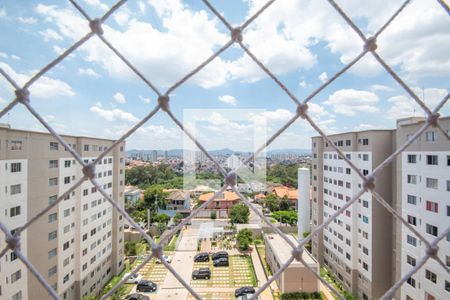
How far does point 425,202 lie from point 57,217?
16.5 feet

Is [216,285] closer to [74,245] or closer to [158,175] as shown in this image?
[74,245]

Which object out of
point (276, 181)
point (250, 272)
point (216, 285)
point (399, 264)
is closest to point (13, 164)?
point (216, 285)

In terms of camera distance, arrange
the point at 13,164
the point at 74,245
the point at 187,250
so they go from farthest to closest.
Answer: the point at 187,250
the point at 74,245
the point at 13,164

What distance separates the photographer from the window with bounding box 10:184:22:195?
9.69 ft

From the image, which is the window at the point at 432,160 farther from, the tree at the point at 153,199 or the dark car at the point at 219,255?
the tree at the point at 153,199

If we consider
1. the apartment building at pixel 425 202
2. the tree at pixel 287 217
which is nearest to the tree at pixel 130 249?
the tree at pixel 287 217

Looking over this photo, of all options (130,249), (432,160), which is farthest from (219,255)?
(432,160)

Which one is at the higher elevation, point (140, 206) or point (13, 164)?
point (13, 164)

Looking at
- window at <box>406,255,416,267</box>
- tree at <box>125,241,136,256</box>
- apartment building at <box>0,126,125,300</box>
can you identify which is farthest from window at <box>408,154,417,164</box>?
tree at <box>125,241,136,256</box>

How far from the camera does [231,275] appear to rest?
17.4 feet

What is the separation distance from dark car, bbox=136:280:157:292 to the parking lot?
0.72 m

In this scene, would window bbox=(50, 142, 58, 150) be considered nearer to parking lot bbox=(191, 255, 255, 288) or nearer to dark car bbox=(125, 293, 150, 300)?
dark car bbox=(125, 293, 150, 300)

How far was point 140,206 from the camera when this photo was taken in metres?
9.46

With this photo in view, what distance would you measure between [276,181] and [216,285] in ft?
32.4
